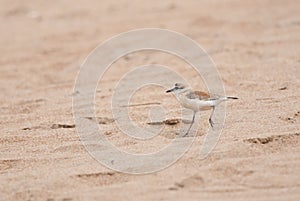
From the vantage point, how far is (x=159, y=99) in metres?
5.56

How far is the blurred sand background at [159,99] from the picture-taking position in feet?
12.9

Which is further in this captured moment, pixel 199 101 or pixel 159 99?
pixel 159 99

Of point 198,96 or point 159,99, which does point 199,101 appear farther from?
point 159,99

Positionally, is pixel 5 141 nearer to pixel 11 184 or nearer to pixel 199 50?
pixel 11 184

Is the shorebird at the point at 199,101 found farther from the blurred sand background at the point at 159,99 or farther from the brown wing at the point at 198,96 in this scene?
the blurred sand background at the point at 159,99

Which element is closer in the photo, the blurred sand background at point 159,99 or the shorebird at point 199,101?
the blurred sand background at point 159,99

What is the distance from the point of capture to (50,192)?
396cm

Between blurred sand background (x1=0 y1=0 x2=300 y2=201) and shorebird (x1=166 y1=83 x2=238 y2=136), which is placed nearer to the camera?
blurred sand background (x1=0 y1=0 x2=300 y2=201)

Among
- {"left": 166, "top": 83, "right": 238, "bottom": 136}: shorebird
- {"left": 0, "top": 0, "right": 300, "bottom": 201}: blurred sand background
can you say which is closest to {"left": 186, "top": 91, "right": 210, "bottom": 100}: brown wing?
{"left": 166, "top": 83, "right": 238, "bottom": 136}: shorebird

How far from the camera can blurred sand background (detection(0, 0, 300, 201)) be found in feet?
12.9

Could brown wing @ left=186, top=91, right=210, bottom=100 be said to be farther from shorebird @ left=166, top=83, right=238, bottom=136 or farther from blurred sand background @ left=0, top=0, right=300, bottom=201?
blurred sand background @ left=0, top=0, right=300, bottom=201

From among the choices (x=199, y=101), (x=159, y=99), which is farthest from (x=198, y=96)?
(x=159, y=99)

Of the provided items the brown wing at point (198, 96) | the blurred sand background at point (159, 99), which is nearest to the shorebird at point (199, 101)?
the brown wing at point (198, 96)

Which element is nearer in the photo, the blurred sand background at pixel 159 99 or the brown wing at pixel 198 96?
the blurred sand background at pixel 159 99
